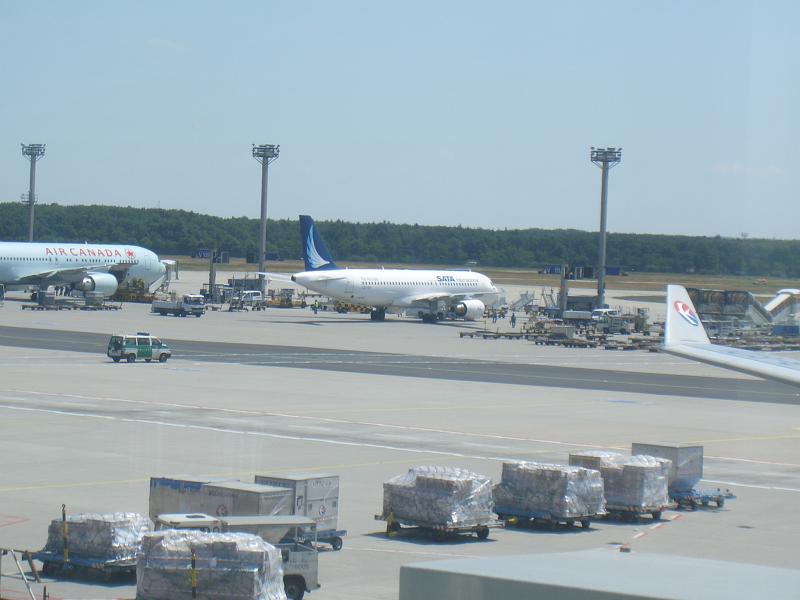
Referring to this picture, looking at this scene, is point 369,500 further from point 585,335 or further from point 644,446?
point 585,335

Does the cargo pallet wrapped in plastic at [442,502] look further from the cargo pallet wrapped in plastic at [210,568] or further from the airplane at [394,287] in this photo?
the airplane at [394,287]

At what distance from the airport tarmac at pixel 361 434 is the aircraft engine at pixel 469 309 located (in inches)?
1187

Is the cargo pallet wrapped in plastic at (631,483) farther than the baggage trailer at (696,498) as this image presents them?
No

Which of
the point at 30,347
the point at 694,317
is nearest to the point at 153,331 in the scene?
the point at 30,347

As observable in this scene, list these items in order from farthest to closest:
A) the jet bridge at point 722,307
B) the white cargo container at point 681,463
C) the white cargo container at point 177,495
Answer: the jet bridge at point 722,307
the white cargo container at point 681,463
the white cargo container at point 177,495

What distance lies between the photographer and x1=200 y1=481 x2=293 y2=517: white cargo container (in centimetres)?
2012

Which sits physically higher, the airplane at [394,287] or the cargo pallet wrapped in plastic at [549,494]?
the airplane at [394,287]

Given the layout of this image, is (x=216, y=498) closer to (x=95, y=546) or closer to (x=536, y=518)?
(x=95, y=546)

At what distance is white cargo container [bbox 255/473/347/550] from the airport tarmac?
18.8 inches

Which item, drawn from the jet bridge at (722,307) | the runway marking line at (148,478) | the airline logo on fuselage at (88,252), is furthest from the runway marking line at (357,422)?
the airline logo on fuselage at (88,252)

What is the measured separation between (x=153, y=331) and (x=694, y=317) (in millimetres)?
63105

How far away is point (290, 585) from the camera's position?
17.5 m

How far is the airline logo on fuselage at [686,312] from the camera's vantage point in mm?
21516

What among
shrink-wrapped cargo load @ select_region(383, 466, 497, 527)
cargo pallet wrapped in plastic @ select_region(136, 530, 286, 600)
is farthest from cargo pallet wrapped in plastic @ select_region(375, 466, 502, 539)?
cargo pallet wrapped in plastic @ select_region(136, 530, 286, 600)
